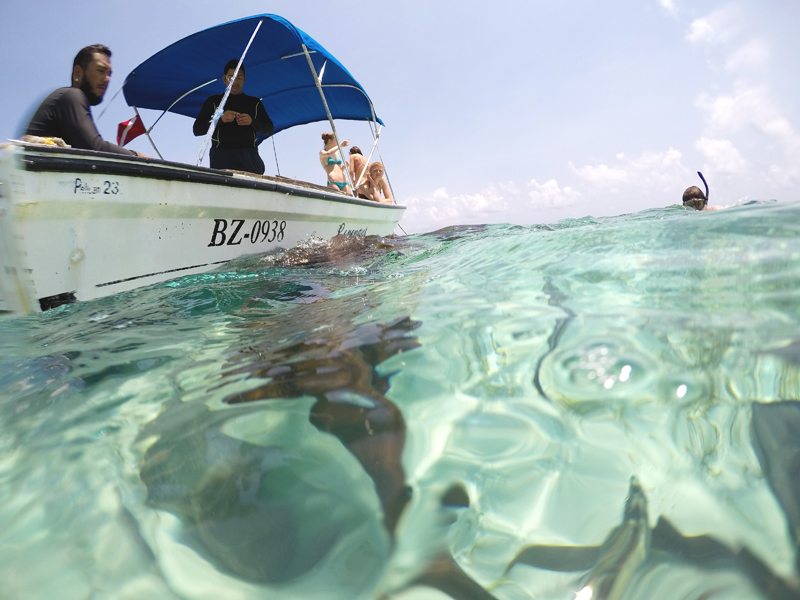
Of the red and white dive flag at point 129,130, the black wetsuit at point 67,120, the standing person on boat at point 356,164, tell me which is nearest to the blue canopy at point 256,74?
the red and white dive flag at point 129,130

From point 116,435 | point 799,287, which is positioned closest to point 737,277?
point 799,287

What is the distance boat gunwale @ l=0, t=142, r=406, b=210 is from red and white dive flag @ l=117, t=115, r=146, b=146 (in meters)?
3.28

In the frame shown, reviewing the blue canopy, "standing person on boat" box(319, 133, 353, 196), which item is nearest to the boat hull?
the blue canopy

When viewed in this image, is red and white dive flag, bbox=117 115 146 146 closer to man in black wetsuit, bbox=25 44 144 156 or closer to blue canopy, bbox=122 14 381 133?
blue canopy, bbox=122 14 381 133

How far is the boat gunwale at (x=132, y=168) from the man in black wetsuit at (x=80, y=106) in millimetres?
302

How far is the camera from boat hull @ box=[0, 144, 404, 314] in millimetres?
2119

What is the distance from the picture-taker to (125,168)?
2.57 meters

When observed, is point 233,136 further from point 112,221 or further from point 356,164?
point 356,164

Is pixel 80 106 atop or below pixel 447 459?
atop

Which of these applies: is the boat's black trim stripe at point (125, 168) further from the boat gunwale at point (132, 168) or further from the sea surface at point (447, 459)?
the sea surface at point (447, 459)

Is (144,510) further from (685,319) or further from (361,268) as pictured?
(361,268)

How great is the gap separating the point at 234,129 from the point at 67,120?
192cm

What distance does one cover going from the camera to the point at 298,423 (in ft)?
2.69

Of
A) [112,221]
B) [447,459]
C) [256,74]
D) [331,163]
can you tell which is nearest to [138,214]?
[112,221]
